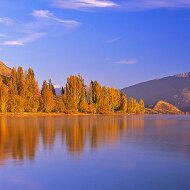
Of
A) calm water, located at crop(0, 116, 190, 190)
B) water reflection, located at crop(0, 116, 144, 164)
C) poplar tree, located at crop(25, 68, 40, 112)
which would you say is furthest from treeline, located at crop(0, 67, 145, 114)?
calm water, located at crop(0, 116, 190, 190)

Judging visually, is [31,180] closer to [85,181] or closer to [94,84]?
[85,181]

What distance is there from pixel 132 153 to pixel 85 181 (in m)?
4.95

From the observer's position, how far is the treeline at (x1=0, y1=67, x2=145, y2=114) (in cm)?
6450

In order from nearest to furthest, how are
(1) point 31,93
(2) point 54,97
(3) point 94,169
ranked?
(3) point 94,169
(1) point 31,93
(2) point 54,97

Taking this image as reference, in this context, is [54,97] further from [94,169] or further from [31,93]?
[94,169]

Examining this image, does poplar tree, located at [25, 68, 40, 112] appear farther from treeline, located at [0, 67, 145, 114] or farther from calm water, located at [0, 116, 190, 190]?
calm water, located at [0, 116, 190, 190]

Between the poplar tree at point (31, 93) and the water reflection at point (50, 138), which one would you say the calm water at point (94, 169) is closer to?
the water reflection at point (50, 138)

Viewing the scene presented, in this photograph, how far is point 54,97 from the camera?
84.5 metres

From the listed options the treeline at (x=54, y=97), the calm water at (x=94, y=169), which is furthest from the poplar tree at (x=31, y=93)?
the calm water at (x=94, y=169)

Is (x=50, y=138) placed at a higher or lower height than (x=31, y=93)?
lower

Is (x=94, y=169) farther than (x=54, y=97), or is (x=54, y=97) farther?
(x=54, y=97)

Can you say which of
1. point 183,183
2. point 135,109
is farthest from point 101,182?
point 135,109

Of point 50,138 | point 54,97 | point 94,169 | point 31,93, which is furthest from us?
point 54,97

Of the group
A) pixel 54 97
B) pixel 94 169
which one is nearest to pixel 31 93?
pixel 54 97
